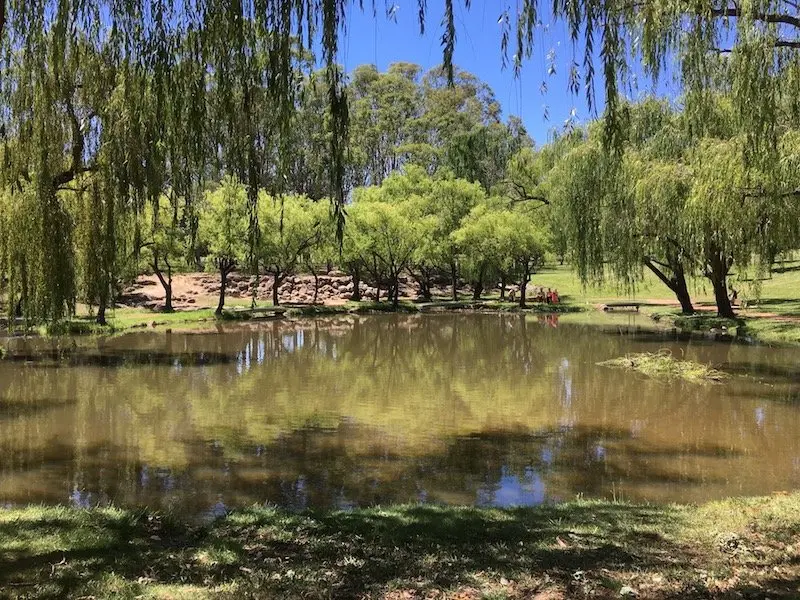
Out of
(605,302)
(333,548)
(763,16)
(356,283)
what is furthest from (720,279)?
(356,283)

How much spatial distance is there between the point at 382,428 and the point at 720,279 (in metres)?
16.2

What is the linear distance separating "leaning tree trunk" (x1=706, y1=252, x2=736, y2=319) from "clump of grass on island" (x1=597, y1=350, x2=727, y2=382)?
238 inches

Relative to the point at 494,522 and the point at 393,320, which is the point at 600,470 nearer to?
the point at 494,522

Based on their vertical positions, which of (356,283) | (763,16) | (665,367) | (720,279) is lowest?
(665,367)

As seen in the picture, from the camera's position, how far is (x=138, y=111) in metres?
5.04

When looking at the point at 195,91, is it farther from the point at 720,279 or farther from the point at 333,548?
the point at 720,279

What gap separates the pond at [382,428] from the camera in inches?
273

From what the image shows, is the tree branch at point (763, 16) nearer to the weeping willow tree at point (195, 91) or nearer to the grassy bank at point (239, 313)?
the weeping willow tree at point (195, 91)

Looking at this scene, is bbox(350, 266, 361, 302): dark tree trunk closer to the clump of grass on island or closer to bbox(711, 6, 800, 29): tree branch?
the clump of grass on island

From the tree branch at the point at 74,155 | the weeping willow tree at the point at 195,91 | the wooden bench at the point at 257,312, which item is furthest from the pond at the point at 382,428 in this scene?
the wooden bench at the point at 257,312

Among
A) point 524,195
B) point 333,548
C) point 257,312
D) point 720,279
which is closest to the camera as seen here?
point 333,548

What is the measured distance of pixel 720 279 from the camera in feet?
70.4

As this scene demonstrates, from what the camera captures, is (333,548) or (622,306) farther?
(622,306)

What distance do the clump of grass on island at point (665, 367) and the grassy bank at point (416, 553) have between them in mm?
8198
